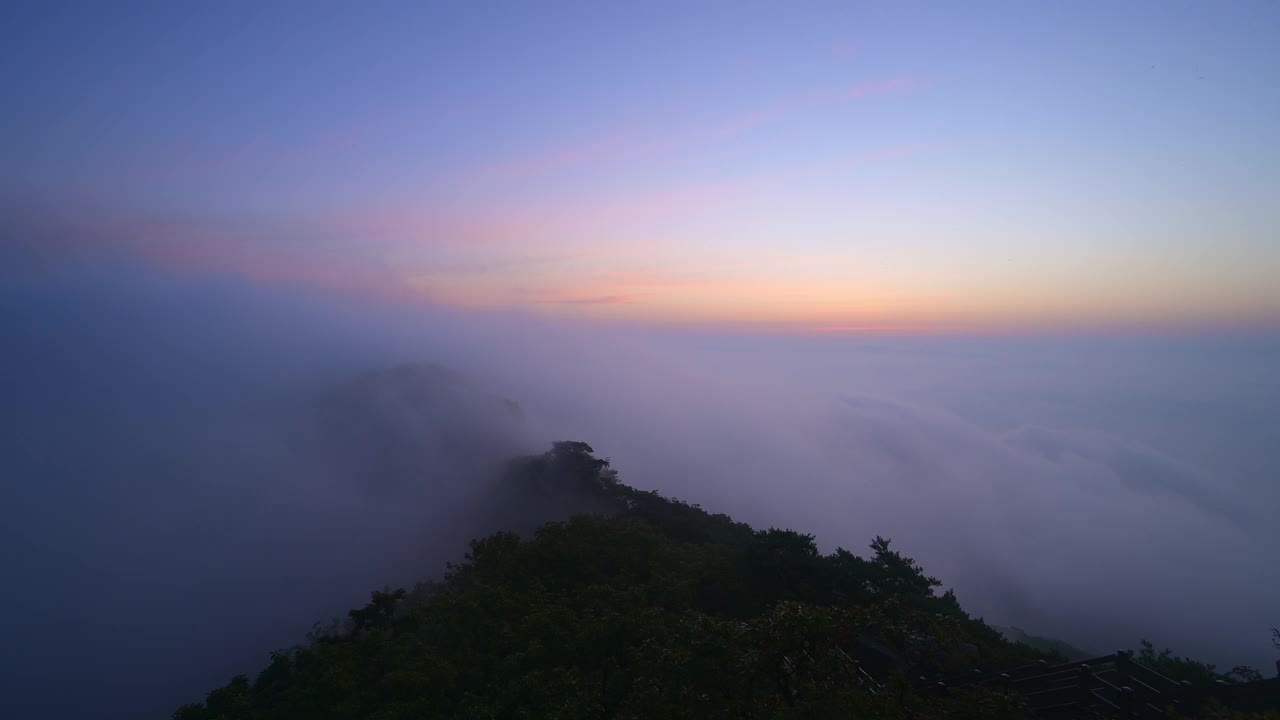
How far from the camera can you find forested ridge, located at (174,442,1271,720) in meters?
8.60

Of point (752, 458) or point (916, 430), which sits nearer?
point (752, 458)

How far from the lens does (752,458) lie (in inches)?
5659

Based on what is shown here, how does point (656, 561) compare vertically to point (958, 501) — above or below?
above

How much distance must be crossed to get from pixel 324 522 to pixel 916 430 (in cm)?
17223

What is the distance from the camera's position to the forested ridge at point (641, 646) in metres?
8.60

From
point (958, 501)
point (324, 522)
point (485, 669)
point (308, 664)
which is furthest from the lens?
point (958, 501)

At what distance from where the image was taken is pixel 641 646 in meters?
11.0

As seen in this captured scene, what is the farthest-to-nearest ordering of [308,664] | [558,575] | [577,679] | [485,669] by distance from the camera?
[558,575], [308,664], [485,669], [577,679]

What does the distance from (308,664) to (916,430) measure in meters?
193

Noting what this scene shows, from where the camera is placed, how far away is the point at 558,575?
63.8ft

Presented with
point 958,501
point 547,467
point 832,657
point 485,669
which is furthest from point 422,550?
point 958,501

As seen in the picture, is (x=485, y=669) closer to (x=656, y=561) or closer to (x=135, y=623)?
(x=656, y=561)

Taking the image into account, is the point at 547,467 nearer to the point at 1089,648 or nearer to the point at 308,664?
the point at 308,664

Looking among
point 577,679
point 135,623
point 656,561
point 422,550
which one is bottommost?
point 135,623
